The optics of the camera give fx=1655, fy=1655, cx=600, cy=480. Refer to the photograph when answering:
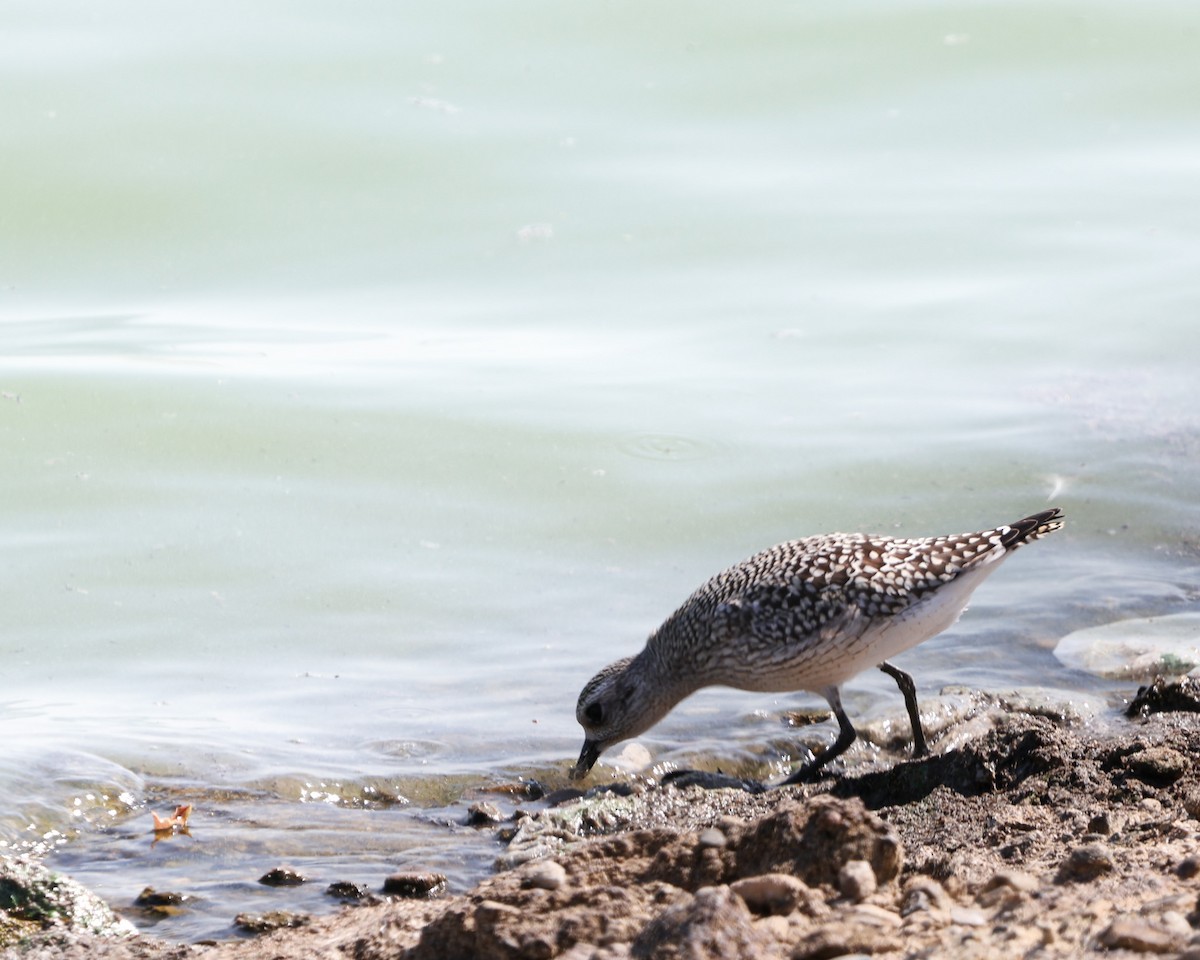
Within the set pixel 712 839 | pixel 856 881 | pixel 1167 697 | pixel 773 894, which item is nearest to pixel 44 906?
pixel 712 839

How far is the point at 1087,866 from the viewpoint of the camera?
3.79 meters

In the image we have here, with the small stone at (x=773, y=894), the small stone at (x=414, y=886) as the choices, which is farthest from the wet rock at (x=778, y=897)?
the small stone at (x=414, y=886)

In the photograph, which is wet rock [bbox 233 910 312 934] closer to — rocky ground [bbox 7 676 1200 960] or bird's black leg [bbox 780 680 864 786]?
rocky ground [bbox 7 676 1200 960]

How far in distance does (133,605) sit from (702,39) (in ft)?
32.7

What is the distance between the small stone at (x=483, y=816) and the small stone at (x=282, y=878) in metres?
0.82

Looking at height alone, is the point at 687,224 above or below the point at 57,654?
above

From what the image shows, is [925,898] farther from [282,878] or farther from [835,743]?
[835,743]

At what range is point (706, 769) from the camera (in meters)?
6.69

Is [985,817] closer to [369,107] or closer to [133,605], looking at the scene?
[133,605]

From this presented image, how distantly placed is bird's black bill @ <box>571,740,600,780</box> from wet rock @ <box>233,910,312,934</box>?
6.07ft

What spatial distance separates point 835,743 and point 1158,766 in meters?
1.84

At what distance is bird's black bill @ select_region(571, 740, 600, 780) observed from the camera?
21.4 feet

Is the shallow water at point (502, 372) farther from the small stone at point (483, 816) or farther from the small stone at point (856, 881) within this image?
the small stone at point (856, 881)

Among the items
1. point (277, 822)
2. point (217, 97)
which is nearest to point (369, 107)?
point (217, 97)
